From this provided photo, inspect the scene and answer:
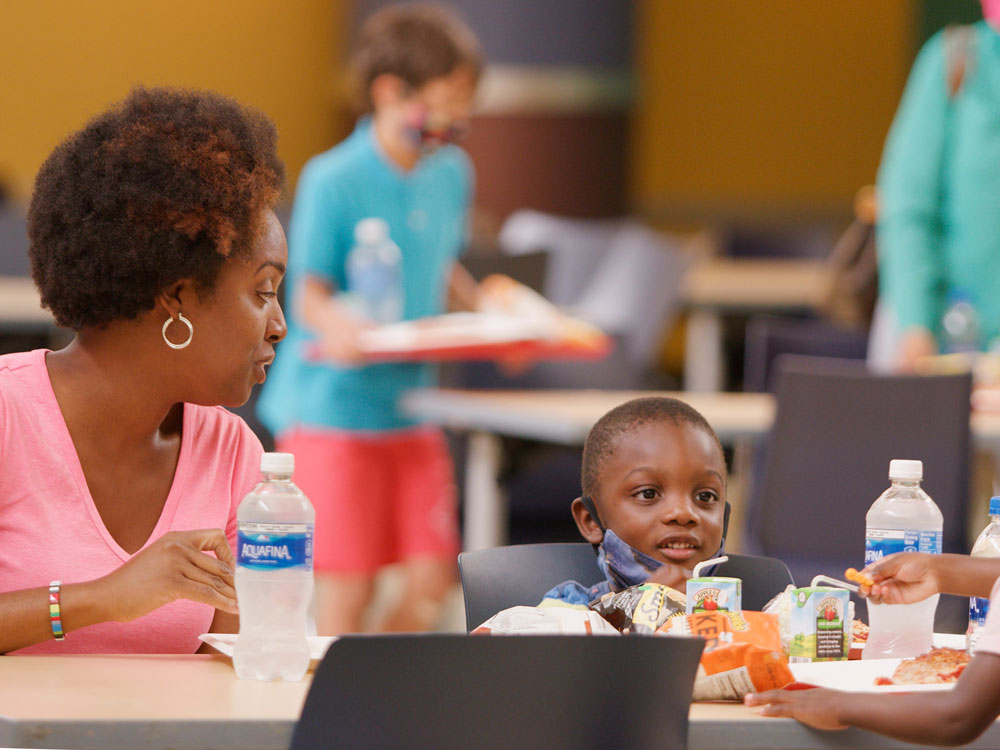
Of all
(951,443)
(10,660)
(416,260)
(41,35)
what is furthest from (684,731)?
(41,35)

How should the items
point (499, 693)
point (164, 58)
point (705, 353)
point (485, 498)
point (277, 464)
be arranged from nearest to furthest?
point (499, 693) → point (277, 464) → point (485, 498) → point (705, 353) → point (164, 58)

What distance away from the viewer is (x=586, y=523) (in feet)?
7.29

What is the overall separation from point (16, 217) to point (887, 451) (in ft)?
14.7

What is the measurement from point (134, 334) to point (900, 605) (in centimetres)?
106

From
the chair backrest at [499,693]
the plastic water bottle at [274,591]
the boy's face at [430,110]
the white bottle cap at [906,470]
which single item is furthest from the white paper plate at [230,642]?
the boy's face at [430,110]

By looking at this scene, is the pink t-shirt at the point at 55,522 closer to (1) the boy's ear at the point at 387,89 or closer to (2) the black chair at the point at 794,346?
(1) the boy's ear at the point at 387,89

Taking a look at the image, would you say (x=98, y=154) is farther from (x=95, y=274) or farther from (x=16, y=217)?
(x=16, y=217)

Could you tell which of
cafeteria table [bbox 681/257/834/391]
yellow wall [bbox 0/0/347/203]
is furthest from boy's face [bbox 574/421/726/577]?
yellow wall [bbox 0/0/347/203]

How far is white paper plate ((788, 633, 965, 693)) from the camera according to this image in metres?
1.65

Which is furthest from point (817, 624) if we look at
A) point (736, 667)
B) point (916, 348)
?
point (916, 348)

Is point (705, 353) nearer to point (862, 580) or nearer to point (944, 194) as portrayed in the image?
point (944, 194)

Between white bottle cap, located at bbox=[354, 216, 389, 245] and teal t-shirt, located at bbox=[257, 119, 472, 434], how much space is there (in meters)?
0.02

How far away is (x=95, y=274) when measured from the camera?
1.92 m

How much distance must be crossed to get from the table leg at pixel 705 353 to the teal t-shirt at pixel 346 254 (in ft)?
11.1
